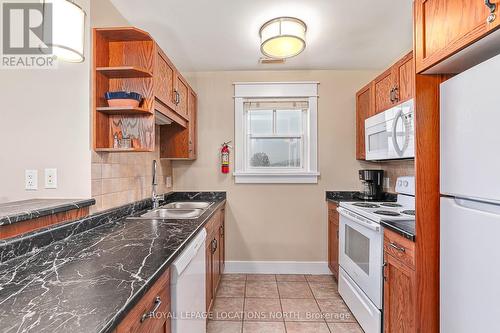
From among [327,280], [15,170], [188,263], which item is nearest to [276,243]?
[327,280]

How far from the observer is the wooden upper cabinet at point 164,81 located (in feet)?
6.04

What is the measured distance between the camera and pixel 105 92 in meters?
1.70

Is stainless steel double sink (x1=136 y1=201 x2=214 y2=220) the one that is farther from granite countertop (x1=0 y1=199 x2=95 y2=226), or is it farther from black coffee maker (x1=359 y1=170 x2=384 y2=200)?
black coffee maker (x1=359 y1=170 x2=384 y2=200)

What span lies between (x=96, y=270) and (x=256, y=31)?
2.10m

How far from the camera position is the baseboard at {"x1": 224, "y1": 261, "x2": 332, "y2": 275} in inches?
122

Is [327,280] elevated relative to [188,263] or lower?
lower

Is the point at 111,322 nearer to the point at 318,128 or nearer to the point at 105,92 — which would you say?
the point at 105,92

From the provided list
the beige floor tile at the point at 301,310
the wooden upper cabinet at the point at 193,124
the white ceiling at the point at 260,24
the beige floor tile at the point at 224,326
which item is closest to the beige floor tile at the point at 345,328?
the beige floor tile at the point at 301,310

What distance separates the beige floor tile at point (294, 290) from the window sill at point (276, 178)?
1.15 meters

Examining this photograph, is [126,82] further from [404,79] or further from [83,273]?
[404,79]

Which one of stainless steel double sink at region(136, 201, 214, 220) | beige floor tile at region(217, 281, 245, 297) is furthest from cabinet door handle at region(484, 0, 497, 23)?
beige floor tile at region(217, 281, 245, 297)

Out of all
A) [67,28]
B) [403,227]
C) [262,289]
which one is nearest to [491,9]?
[403,227]

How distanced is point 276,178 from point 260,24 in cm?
168

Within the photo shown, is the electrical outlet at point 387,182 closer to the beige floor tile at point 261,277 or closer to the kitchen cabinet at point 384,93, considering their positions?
the kitchen cabinet at point 384,93
